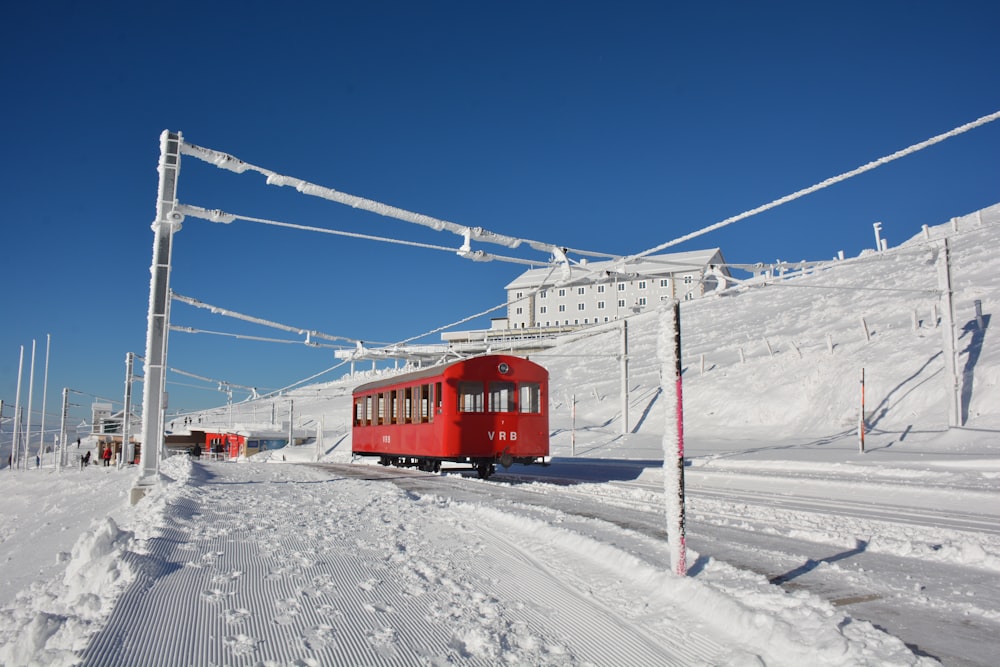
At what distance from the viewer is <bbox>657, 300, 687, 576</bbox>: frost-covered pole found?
5910 mm

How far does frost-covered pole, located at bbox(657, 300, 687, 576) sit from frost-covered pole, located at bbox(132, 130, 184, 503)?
9072 mm

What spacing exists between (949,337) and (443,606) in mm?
19888

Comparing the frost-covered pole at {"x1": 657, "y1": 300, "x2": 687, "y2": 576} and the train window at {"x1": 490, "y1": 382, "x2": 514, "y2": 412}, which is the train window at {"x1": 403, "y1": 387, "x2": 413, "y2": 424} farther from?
the frost-covered pole at {"x1": 657, "y1": 300, "x2": 687, "y2": 576}

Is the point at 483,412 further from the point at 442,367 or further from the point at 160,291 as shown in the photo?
the point at 160,291

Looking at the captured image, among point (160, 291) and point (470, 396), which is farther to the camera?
point (470, 396)

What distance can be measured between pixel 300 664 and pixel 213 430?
73412 mm

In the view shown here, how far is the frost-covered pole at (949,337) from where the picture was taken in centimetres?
1991

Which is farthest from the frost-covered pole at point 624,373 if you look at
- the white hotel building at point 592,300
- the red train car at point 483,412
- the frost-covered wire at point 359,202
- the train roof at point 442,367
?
the white hotel building at point 592,300

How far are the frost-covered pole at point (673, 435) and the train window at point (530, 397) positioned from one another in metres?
13.2

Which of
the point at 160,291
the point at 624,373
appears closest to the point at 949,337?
the point at 624,373

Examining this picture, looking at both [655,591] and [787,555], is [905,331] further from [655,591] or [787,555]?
[655,591]

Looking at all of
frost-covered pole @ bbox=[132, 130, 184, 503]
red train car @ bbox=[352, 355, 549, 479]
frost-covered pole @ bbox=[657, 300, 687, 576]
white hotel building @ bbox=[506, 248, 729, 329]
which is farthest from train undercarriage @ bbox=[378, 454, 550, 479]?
white hotel building @ bbox=[506, 248, 729, 329]

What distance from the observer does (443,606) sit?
16.6 ft

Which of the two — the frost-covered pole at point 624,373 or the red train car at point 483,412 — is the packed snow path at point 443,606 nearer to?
the red train car at point 483,412
